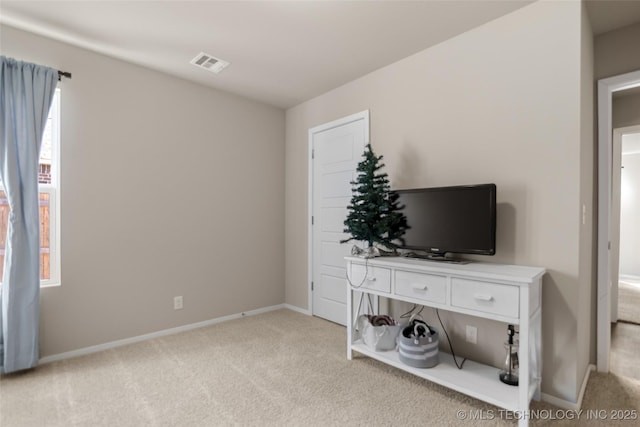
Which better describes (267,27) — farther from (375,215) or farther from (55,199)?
(55,199)

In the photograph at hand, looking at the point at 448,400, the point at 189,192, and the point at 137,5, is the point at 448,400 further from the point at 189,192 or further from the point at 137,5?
the point at 137,5

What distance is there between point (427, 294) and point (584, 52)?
1.81m

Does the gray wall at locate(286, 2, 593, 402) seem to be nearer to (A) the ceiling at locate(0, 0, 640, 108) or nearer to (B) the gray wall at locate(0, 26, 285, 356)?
(A) the ceiling at locate(0, 0, 640, 108)

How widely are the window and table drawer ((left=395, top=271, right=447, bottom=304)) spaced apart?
8.91 ft

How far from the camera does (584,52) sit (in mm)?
2041

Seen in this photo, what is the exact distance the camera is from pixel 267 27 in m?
2.40

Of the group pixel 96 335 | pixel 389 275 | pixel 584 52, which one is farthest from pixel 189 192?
pixel 584 52

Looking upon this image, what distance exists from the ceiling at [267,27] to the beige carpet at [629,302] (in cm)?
315

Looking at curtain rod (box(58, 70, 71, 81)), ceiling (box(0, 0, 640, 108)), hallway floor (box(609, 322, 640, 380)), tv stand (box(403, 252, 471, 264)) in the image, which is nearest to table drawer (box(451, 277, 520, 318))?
tv stand (box(403, 252, 471, 264))

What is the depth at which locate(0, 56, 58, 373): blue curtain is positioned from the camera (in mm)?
2338

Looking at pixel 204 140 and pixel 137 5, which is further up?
pixel 137 5

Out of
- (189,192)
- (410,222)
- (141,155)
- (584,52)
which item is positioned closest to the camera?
(584,52)

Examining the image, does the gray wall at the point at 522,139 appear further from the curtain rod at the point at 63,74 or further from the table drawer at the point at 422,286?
the curtain rod at the point at 63,74

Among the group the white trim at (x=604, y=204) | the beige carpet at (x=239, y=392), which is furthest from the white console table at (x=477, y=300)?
the white trim at (x=604, y=204)
